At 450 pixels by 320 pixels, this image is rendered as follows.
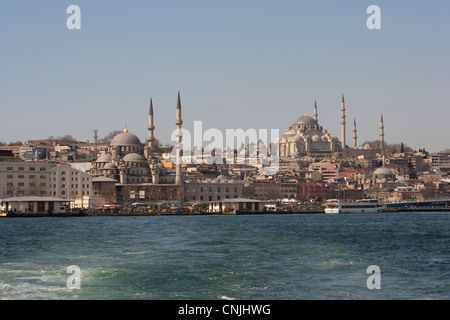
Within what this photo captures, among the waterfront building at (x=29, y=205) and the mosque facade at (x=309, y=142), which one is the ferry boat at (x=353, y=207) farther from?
the mosque facade at (x=309, y=142)

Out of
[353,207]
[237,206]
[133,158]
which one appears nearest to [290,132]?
[133,158]

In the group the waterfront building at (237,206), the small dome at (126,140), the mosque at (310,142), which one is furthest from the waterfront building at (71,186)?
the mosque at (310,142)

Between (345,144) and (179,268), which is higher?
(345,144)

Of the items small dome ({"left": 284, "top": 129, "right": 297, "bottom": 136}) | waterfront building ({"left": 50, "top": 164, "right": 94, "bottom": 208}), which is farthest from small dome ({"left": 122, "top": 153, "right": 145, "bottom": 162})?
small dome ({"left": 284, "top": 129, "right": 297, "bottom": 136})

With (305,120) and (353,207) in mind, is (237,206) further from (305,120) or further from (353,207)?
(305,120)

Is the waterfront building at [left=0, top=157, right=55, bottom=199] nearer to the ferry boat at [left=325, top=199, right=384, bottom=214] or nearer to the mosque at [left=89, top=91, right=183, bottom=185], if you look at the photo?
the mosque at [left=89, top=91, right=183, bottom=185]
